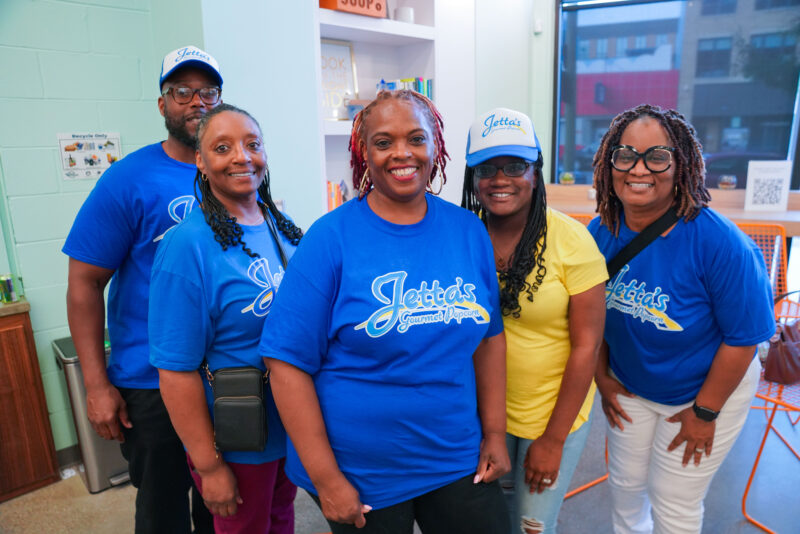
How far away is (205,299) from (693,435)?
4.31 ft

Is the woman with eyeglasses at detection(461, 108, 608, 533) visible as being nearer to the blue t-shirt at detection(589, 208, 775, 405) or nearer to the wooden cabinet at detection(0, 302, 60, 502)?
the blue t-shirt at detection(589, 208, 775, 405)

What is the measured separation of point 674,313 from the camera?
55.5 inches

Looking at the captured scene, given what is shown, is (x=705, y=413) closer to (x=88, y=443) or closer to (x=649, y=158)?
(x=649, y=158)

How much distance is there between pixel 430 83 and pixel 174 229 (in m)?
2.67

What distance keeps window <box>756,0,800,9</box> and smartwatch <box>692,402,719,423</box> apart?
144 inches

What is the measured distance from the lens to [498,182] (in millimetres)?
1331

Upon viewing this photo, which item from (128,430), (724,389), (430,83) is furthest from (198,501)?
(430,83)

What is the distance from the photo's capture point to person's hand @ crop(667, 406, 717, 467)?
1.46 metres

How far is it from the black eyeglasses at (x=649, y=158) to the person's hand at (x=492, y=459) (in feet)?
2.57

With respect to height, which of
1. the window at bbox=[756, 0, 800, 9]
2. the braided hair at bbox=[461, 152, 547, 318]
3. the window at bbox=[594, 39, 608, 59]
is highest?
the window at bbox=[756, 0, 800, 9]

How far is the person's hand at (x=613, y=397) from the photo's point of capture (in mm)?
1606

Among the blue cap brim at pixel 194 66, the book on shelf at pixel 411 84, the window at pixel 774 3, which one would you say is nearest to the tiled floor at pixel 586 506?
the blue cap brim at pixel 194 66

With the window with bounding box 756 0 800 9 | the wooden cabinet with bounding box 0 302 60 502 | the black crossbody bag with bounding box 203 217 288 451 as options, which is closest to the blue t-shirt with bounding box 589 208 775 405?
the black crossbody bag with bounding box 203 217 288 451

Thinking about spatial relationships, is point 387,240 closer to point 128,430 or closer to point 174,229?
point 174,229
